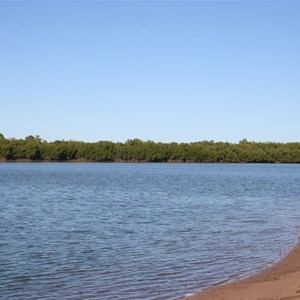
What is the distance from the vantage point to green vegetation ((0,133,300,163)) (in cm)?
15788

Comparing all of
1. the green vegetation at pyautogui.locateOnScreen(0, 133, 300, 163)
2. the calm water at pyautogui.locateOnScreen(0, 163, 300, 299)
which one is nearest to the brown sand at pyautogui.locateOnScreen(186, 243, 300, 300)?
the calm water at pyautogui.locateOnScreen(0, 163, 300, 299)

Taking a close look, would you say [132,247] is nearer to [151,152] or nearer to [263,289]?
[263,289]

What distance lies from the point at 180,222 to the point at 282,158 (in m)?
147

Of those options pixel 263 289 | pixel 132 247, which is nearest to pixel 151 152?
pixel 132 247

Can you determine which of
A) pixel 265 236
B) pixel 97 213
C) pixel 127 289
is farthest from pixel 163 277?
pixel 97 213

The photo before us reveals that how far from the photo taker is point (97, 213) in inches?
1164

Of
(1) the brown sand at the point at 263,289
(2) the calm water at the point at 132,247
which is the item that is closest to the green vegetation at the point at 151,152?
(2) the calm water at the point at 132,247

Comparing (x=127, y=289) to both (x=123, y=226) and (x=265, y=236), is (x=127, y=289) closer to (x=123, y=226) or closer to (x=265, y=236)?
(x=265, y=236)

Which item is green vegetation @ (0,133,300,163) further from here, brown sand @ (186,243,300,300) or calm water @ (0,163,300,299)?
brown sand @ (186,243,300,300)

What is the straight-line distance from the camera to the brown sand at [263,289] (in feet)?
34.4

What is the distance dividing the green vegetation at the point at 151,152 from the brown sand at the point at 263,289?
473ft

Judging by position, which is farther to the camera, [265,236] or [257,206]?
[257,206]

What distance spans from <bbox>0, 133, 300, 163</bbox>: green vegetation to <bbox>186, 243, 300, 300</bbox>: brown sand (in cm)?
14408

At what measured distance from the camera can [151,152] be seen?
537 feet
